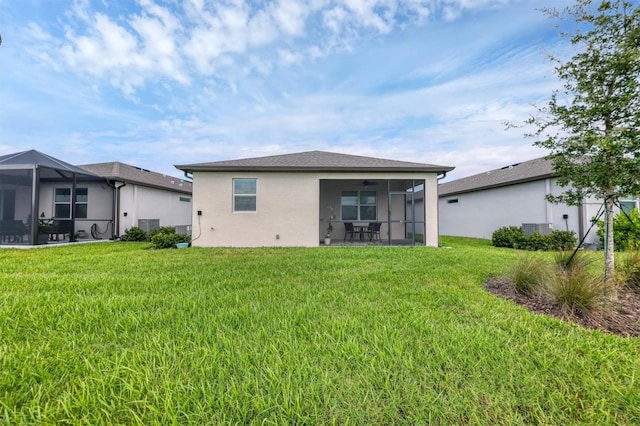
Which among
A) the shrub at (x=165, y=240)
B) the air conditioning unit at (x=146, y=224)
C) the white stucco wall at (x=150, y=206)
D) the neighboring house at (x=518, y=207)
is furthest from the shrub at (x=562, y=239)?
the air conditioning unit at (x=146, y=224)

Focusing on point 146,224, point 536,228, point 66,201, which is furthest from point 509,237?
point 66,201

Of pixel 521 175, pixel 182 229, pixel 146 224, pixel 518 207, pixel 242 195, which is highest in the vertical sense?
pixel 521 175

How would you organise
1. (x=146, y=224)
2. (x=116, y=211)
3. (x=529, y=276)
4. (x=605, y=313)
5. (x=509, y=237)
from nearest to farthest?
(x=605, y=313) < (x=529, y=276) < (x=509, y=237) < (x=116, y=211) < (x=146, y=224)

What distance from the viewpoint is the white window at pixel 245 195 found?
32.8ft

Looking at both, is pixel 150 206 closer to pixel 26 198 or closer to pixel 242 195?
pixel 26 198

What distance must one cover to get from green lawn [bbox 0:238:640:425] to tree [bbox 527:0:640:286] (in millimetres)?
2252

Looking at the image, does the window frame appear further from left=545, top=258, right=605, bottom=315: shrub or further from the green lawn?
→ left=545, top=258, right=605, bottom=315: shrub

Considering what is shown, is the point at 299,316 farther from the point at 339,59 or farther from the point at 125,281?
the point at 339,59

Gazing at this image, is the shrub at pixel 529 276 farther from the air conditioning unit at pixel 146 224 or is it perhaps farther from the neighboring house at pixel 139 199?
the air conditioning unit at pixel 146 224

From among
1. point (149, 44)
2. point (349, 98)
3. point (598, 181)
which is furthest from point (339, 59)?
point (598, 181)

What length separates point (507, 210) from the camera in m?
12.9

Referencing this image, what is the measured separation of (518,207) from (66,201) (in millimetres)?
21196

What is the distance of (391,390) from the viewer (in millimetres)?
1827

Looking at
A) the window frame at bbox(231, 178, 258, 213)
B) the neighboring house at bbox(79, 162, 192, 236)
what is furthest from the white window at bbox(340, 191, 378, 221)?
the neighboring house at bbox(79, 162, 192, 236)
